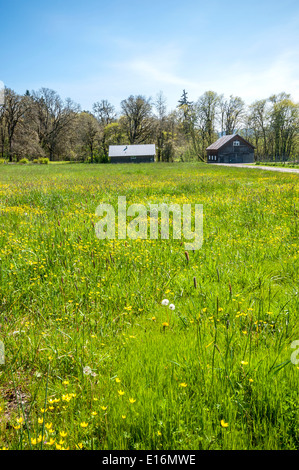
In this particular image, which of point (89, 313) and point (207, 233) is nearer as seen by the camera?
point (89, 313)

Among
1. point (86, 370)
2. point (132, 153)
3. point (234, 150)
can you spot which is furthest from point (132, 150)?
point (86, 370)

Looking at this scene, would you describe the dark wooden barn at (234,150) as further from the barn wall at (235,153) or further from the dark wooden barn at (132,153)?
the dark wooden barn at (132,153)

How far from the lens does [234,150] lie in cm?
7131

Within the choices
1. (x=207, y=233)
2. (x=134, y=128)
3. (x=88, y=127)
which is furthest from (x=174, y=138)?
(x=207, y=233)

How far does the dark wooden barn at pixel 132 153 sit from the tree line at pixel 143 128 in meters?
4.61

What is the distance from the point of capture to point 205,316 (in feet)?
10.1

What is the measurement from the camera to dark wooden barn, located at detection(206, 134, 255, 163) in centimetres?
7100

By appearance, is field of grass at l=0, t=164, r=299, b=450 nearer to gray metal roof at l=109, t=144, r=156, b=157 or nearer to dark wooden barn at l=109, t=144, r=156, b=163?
gray metal roof at l=109, t=144, r=156, b=157

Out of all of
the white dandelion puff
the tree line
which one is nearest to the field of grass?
the white dandelion puff

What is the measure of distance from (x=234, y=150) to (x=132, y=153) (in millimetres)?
26082

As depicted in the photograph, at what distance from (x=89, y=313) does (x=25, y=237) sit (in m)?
2.88

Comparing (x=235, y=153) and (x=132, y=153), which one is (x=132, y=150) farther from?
(x=235, y=153)

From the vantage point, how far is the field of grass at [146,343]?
1818 millimetres
